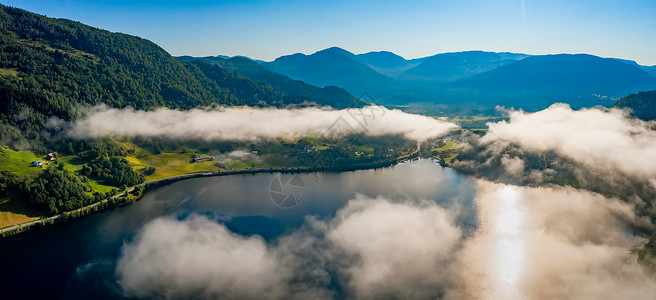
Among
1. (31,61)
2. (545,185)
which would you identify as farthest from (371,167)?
(31,61)

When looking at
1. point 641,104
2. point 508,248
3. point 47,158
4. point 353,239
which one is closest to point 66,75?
point 47,158

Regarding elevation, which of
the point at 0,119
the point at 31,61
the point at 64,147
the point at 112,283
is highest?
the point at 31,61

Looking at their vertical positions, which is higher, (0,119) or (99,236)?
(0,119)

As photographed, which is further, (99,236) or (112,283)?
(99,236)

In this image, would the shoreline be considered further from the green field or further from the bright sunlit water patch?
the bright sunlit water patch

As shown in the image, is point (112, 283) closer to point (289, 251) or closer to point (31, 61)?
point (289, 251)

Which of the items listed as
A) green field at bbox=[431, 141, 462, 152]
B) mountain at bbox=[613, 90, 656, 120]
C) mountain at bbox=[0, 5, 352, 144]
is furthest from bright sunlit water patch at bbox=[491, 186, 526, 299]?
mountain at bbox=[0, 5, 352, 144]
